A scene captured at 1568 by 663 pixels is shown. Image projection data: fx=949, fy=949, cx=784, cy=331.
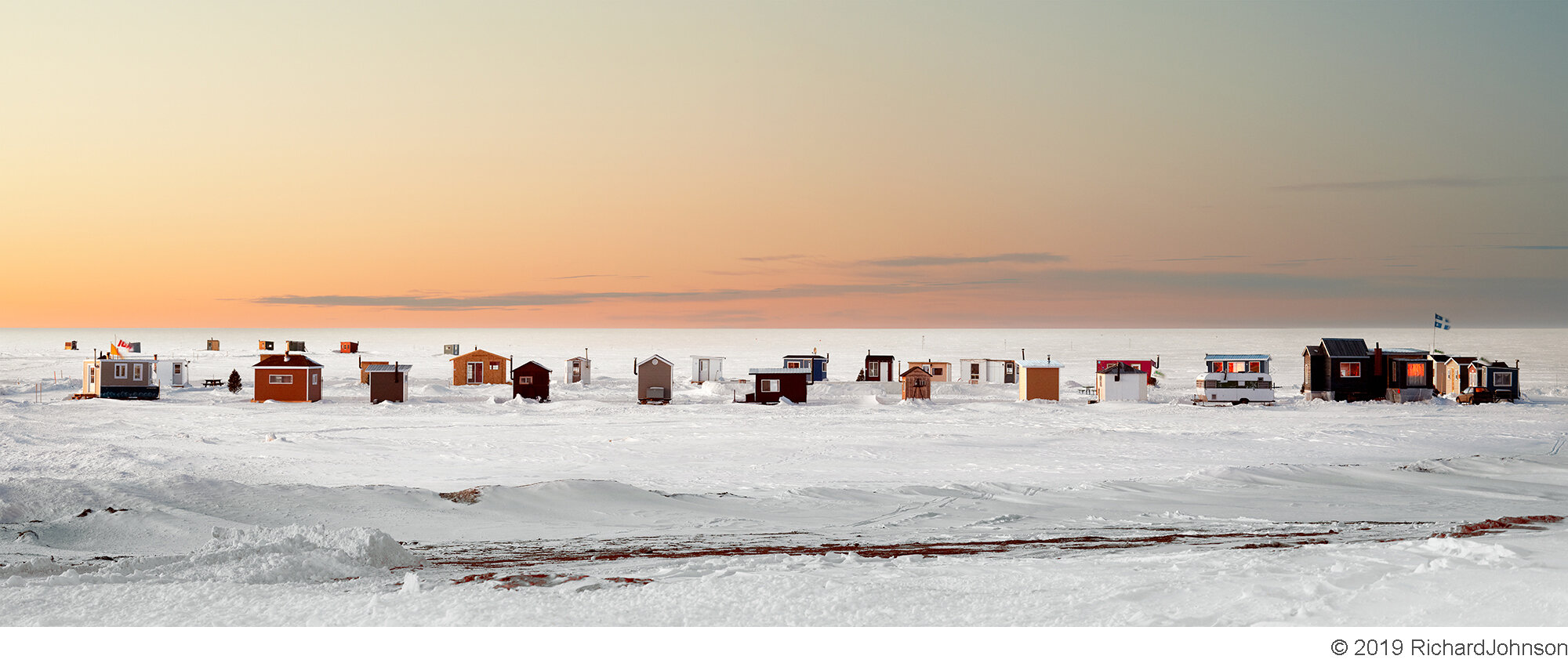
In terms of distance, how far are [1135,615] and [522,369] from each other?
4985 cm

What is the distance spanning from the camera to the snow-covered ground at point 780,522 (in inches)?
318

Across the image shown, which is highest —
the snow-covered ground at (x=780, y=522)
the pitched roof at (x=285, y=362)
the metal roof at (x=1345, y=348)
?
the metal roof at (x=1345, y=348)

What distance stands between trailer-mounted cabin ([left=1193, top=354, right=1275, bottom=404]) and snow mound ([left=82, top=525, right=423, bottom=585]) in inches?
Answer: 1927

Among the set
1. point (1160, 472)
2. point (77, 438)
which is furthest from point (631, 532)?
point (77, 438)

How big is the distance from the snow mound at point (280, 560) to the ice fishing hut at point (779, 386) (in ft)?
133

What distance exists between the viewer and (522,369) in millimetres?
54281

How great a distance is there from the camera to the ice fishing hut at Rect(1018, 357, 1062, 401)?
5362 centimetres

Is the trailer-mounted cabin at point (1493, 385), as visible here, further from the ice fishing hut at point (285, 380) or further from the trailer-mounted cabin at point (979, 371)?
the ice fishing hut at point (285, 380)

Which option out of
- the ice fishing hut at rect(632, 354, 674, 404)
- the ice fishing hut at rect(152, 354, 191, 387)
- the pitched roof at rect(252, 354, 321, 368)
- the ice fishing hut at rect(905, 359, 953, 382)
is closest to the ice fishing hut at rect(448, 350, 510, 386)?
the pitched roof at rect(252, 354, 321, 368)

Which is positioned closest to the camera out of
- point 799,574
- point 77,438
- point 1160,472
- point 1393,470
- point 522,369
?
point 799,574

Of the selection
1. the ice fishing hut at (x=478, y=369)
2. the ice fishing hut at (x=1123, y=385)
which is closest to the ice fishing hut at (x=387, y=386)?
the ice fishing hut at (x=478, y=369)

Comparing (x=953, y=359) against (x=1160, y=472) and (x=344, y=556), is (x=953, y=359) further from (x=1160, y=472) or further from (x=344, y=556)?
(x=344, y=556)

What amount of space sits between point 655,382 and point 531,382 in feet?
24.1

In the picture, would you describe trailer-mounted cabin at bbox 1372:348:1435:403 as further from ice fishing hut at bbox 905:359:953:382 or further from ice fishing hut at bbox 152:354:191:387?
ice fishing hut at bbox 152:354:191:387
